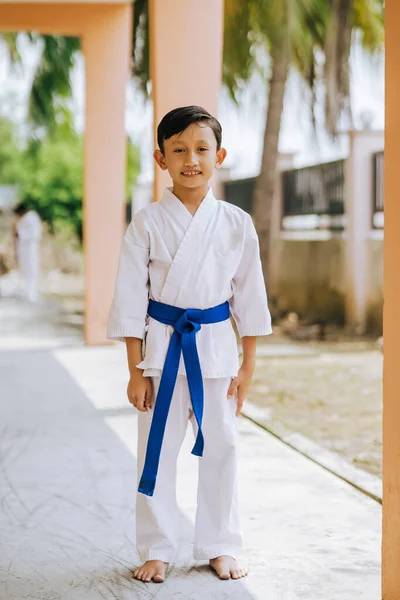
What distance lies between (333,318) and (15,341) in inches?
165

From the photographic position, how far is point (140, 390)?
3.13 m

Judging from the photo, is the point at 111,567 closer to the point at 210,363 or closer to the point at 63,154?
Result: the point at 210,363

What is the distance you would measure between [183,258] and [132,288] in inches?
8.0

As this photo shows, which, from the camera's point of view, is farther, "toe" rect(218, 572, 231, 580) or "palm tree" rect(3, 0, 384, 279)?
"palm tree" rect(3, 0, 384, 279)

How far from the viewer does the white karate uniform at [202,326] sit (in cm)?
310

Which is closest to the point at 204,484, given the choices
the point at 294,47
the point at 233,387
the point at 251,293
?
the point at 233,387

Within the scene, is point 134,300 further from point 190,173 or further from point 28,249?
point 28,249

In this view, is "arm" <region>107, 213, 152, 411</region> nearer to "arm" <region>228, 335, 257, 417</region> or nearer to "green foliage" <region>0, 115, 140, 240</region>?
"arm" <region>228, 335, 257, 417</region>

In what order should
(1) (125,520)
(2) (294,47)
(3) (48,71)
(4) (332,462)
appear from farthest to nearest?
1. (3) (48,71)
2. (2) (294,47)
3. (4) (332,462)
4. (1) (125,520)

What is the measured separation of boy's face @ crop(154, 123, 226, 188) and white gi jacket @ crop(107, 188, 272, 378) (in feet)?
0.30

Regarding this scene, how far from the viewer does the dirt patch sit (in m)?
5.72

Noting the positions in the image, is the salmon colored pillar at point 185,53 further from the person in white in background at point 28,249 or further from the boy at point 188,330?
the person in white in background at point 28,249

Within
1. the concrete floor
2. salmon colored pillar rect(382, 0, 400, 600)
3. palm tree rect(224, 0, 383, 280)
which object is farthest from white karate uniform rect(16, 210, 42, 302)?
salmon colored pillar rect(382, 0, 400, 600)

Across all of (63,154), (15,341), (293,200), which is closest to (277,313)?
(293,200)
